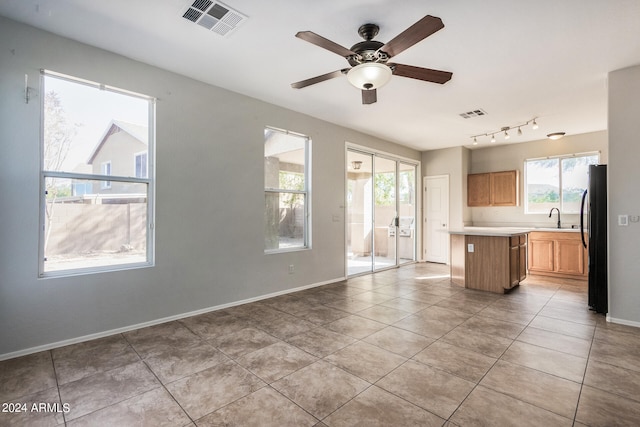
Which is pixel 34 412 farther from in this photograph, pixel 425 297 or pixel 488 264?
pixel 488 264

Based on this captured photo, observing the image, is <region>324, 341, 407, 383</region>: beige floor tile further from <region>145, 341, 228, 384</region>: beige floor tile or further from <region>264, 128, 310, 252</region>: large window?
<region>264, 128, 310, 252</region>: large window

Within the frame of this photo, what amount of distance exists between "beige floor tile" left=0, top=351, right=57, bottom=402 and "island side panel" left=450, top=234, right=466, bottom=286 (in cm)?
524

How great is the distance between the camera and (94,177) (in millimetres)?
3027

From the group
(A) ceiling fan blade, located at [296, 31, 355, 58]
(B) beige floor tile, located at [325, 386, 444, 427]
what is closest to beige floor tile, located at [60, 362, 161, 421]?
(B) beige floor tile, located at [325, 386, 444, 427]

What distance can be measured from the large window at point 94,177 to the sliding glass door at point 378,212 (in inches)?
137

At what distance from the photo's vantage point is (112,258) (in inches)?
125

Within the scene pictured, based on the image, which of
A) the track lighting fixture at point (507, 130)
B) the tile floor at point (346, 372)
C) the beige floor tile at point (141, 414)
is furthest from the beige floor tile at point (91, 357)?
the track lighting fixture at point (507, 130)

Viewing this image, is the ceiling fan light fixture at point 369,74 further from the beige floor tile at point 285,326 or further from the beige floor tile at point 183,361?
the beige floor tile at point 183,361

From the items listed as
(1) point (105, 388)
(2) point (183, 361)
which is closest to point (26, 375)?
(1) point (105, 388)

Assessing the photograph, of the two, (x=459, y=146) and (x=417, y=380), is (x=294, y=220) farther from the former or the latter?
(x=459, y=146)

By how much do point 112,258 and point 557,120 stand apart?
6868 millimetres

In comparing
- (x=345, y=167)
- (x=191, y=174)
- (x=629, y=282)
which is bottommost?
(x=629, y=282)

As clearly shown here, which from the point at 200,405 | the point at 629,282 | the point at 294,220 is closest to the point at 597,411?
the point at 629,282

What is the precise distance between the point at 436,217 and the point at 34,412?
7.46 meters
